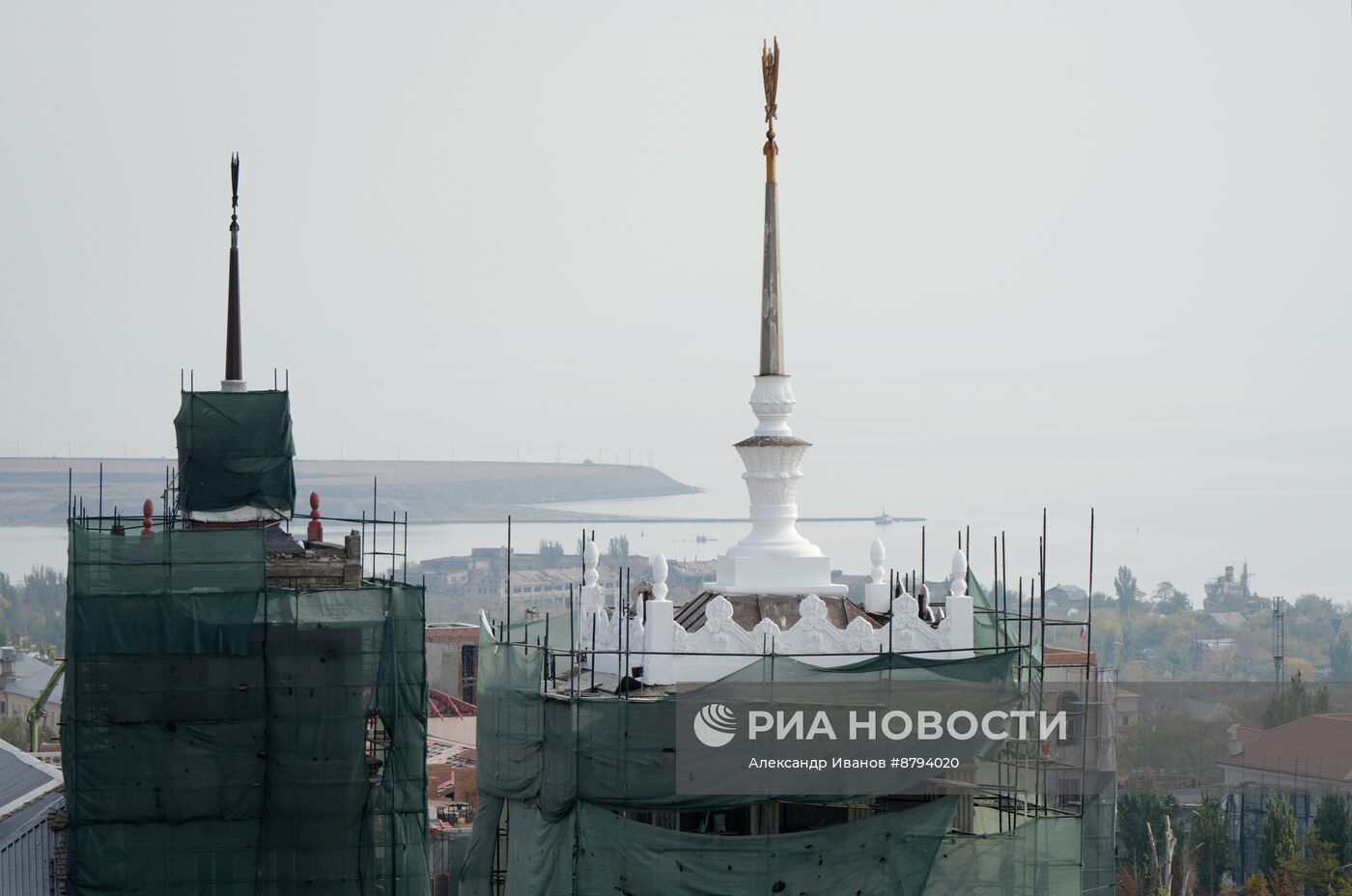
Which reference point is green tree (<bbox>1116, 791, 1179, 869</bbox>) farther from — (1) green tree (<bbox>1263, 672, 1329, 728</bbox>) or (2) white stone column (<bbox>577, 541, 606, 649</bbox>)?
(2) white stone column (<bbox>577, 541, 606, 649</bbox>)

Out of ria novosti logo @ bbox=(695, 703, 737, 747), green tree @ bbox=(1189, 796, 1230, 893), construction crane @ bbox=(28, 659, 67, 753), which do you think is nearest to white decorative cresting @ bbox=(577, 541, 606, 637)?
ria novosti logo @ bbox=(695, 703, 737, 747)

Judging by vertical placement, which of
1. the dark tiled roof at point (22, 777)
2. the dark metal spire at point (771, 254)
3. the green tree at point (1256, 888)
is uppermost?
the dark metal spire at point (771, 254)

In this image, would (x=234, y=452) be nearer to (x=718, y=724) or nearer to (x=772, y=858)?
(x=718, y=724)

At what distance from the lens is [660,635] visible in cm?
3184

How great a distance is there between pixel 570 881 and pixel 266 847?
8070 mm

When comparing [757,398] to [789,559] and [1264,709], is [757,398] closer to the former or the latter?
[789,559]

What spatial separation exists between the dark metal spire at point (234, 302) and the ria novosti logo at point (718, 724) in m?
18.9

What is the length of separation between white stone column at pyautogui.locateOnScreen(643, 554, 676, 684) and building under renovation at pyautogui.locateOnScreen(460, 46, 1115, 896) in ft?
0.11

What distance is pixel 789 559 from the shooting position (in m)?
33.4

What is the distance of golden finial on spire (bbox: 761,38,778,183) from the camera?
117ft

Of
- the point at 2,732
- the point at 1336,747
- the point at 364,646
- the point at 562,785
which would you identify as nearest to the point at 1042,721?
the point at 562,785

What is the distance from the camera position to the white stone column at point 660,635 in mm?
31594

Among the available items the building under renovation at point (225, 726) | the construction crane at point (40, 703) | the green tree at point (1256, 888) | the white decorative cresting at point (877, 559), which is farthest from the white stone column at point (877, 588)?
the green tree at point (1256, 888)

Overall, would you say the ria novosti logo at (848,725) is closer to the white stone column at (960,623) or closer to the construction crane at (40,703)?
the white stone column at (960,623)
